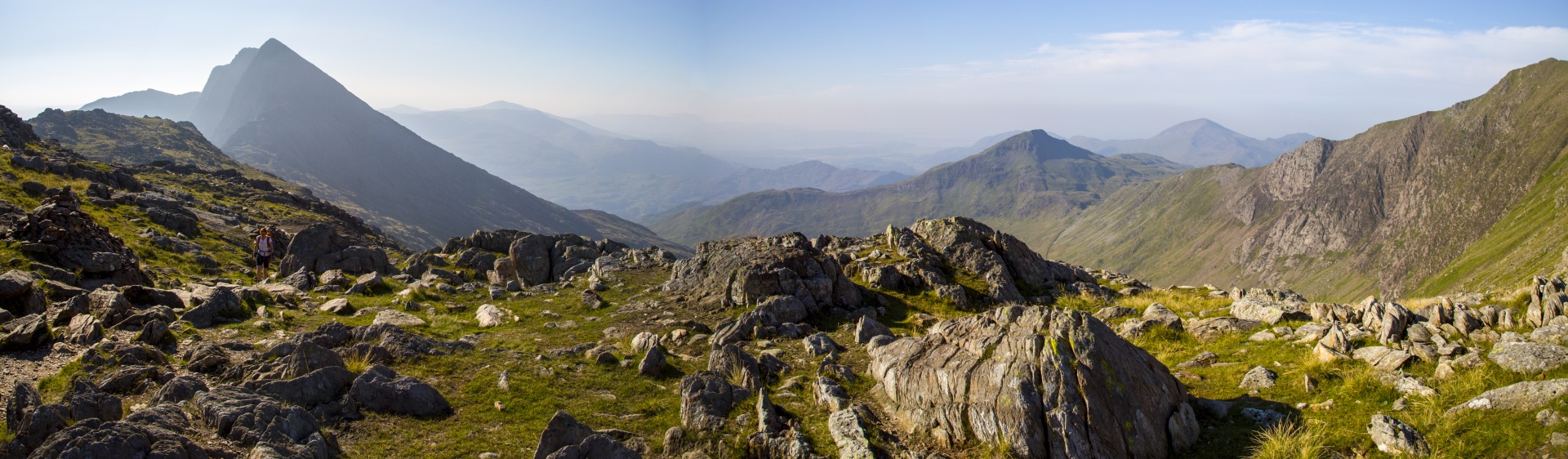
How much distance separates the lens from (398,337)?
19.0m

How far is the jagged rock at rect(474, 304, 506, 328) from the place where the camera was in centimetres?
2503

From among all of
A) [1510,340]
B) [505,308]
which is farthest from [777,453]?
[505,308]

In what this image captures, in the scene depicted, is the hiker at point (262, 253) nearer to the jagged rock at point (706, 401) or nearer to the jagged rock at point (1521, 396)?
the jagged rock at point (706, 401)

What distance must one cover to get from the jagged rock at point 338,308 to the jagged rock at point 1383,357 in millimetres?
31516

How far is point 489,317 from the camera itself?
25.5m

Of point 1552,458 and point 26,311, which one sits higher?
point 26,311

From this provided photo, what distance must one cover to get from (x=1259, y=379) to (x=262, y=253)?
136ft

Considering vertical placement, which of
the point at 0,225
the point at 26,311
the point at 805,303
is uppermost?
the point at 0,225

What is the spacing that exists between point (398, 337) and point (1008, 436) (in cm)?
1678

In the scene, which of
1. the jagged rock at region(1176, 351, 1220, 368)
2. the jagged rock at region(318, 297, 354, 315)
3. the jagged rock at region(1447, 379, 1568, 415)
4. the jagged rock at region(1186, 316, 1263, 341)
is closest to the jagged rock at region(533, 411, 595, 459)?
the jagged rock at region(1176, 351, 1220, 368)

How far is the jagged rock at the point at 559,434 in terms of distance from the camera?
1249 centimetres

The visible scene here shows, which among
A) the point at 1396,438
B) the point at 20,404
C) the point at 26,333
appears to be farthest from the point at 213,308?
the point at 1396,438

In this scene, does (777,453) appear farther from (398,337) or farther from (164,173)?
(164,173)

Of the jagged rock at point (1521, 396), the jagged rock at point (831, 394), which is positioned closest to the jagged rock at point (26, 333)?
the jagged rock at point (831, 394)
